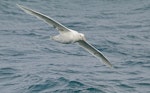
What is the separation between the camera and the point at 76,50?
2506cm

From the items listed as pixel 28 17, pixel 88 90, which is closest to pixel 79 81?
pixel 88 90

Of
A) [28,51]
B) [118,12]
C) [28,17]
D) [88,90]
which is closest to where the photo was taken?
[88,90]

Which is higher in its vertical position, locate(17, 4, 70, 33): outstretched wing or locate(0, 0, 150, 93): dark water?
locate(17, 4, 70, 33): outstretched wing

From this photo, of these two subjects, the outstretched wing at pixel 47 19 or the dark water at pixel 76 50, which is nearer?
the outstretched wing at pixel 47 19

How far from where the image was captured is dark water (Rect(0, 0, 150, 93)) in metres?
19.6

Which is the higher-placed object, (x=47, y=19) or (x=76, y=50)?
(x=47, y=19)

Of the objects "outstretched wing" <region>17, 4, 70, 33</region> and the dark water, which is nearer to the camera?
"outstretched wing" <region>17, 4, 70, 33</region>

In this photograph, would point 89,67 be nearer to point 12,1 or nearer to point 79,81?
point 79,81

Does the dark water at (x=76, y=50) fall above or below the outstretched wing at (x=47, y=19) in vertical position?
below

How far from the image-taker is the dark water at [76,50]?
19625 millimetres

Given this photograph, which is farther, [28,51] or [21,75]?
[28,51]

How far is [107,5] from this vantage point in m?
36.4

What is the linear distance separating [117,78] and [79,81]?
5.83 ft

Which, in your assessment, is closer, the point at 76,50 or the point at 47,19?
the point at 47,19
